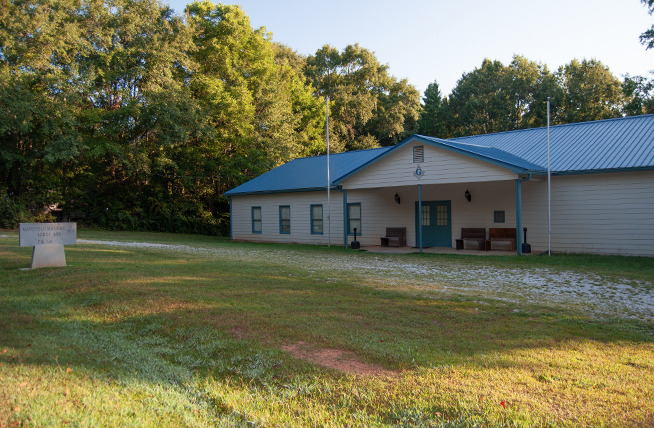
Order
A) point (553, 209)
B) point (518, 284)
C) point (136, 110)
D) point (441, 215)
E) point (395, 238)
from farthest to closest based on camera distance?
point (136, 110)
point (395, 238)
point (441, 215)
point (553, 209)
point (518, 284)

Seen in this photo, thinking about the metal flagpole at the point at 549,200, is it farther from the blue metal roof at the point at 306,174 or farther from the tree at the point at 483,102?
the tree at the point at 483,102

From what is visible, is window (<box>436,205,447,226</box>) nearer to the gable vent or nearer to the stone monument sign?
the gable vent

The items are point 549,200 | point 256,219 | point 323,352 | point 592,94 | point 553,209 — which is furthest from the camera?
point 592,94

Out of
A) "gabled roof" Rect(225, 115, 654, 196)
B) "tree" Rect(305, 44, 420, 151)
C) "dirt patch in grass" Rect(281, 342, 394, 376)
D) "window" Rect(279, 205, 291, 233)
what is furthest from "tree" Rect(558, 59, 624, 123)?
"dirt patch in grass" Rect(281, 342, 394, 376)

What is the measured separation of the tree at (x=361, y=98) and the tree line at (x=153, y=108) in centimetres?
31

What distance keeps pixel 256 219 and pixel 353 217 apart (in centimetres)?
581

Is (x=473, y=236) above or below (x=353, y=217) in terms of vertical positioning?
below

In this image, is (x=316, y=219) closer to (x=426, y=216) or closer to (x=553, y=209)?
(x=426, y=216)

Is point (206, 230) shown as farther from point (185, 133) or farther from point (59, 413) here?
point (59, 413)

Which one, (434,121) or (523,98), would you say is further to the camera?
(434,121)

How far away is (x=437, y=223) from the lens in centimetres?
1838

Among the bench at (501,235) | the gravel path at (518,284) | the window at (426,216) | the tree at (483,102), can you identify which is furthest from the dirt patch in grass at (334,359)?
the tree at (483,102)

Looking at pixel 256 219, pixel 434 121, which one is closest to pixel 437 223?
pixel 256 219

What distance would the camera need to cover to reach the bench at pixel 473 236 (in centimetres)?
1634
